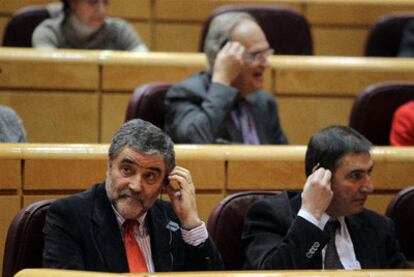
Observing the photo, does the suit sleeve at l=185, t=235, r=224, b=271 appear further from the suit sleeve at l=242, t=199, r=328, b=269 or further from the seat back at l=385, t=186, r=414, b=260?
the seat back at l=385, t=186, r=414, b=260

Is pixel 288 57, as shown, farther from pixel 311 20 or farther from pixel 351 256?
pixel 351 256

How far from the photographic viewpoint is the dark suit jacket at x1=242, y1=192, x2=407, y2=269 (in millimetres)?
1039

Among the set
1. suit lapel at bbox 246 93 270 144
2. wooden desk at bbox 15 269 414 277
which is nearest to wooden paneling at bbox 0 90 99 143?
suit lapel at bbox 246 93 270 144

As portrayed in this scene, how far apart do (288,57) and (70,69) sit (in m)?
0.36

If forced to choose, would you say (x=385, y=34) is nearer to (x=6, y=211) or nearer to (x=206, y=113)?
(x=206, y=113)

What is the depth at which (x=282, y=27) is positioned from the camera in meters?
1.77

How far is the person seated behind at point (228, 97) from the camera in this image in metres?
1.39

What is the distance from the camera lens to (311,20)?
1922 millimetres

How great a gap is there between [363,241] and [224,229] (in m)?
0.15

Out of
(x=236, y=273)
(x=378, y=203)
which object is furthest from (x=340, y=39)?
(x=236, y=273)

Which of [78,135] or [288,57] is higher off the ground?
[288,57]

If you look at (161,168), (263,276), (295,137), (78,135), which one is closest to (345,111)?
(295,137)

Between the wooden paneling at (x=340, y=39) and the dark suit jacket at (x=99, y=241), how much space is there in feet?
3.16

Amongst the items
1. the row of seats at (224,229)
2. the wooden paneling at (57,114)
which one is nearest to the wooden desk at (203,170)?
the row of seats at (224,229)
